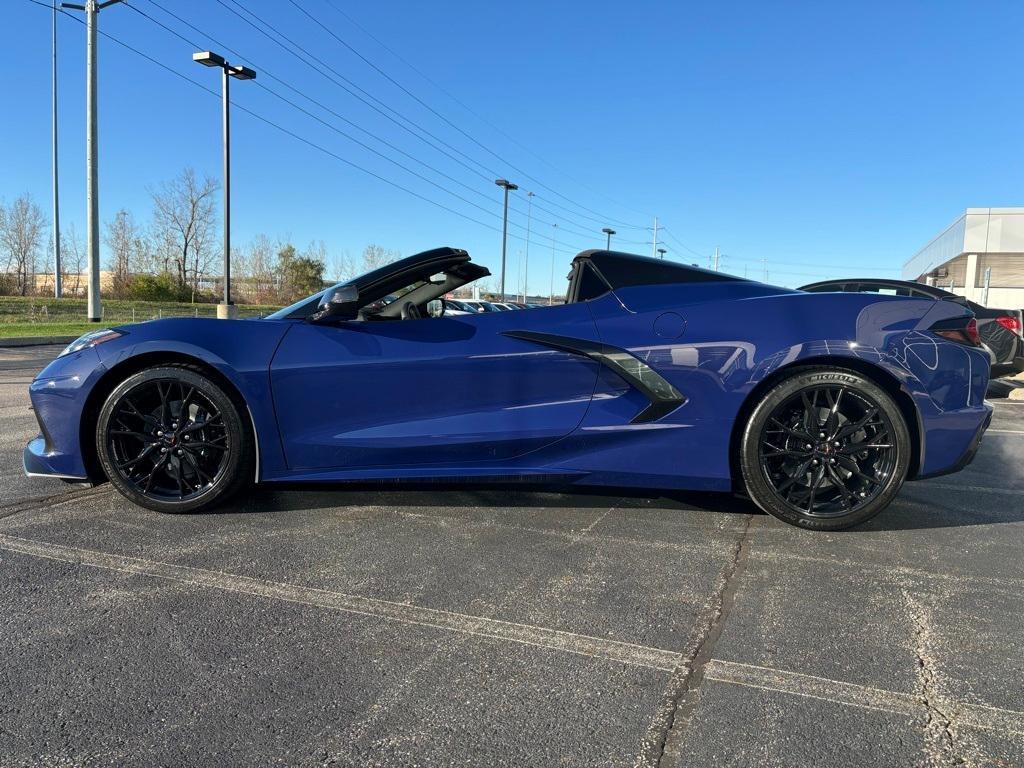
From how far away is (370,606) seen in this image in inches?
96.5

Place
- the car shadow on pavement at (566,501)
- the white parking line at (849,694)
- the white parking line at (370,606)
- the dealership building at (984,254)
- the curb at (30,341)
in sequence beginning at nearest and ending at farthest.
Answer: the white parking line at (849,694)
the white parking line at (370,606)
the car shadow on pavement at (566,501)
the curb at (30,341)
the dealership building at (984,254)

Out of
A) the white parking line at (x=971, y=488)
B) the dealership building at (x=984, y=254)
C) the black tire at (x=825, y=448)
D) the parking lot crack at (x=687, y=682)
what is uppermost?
the dealership building at (x=984, y=254)

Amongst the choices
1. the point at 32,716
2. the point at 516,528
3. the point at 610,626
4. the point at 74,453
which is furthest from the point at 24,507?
the point at 610,626

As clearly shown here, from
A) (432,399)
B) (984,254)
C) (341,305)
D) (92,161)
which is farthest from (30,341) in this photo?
(984,254)

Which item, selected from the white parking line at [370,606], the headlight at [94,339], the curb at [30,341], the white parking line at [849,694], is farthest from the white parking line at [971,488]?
the curb at [30,341]

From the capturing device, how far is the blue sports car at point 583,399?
10.6 feet

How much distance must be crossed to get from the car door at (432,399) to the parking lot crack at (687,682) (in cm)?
101

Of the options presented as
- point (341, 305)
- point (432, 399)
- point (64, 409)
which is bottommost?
point (64, 409)

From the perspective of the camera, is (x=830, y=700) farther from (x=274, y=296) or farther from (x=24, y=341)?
(x=274, y=296)

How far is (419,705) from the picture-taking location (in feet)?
6.13

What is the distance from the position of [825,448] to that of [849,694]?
4.98 feet

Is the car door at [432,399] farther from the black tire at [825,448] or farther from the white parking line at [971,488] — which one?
the white parking line at [971,488]

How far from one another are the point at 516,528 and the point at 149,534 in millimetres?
1679

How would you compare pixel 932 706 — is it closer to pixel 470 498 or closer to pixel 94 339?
pixel 470 498
